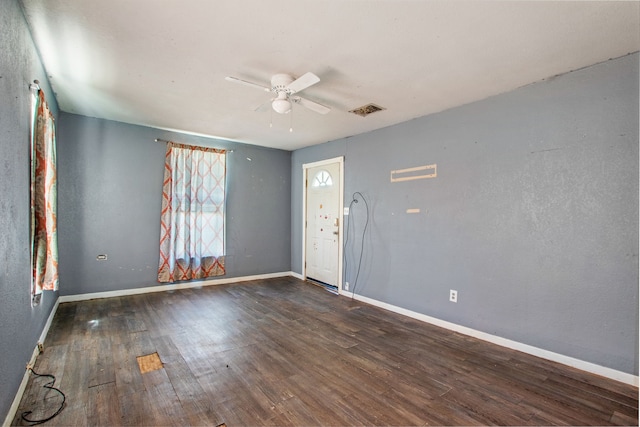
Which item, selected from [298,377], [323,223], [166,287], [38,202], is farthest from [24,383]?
[323,223]

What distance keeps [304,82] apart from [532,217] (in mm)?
Result: 2421

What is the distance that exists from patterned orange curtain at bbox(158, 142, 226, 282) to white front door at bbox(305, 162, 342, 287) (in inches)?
61.9

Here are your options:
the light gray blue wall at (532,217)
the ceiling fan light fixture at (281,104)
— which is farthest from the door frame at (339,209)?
the ceiling fan light fixture at (281,104)

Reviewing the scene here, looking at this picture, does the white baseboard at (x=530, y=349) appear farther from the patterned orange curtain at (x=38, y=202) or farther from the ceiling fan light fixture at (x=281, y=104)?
the patterned orange curtain at (x=38, y=202)

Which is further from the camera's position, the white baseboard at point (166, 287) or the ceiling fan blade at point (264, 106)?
the white baseboard at point (166, 287)

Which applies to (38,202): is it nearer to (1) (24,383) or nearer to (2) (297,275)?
(1) (24,383)

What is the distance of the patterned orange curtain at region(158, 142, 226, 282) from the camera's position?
465 cm

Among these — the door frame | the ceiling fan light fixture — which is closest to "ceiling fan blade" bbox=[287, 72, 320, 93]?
the ceiling fan light fixture

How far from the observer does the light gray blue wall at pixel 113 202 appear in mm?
4027

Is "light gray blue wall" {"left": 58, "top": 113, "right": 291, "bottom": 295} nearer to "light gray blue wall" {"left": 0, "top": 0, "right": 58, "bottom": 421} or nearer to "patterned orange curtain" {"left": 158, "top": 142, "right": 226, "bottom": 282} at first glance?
"patterned orange curtain" {"left": 158, "top": 142, "right": 226, "bottom": 282}

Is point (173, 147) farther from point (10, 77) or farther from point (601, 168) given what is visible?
point (601, 168)

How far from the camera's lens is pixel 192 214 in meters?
4.84

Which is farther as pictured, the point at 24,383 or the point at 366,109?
the point at 366,109

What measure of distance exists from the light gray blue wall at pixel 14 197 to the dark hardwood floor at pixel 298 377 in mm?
360
